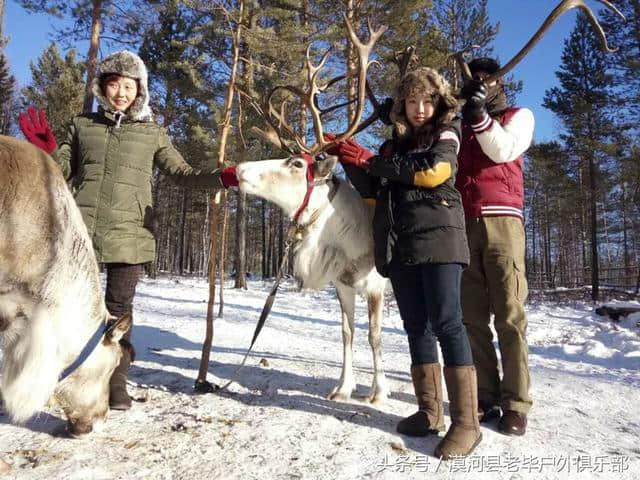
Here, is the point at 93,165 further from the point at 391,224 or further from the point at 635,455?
the point at 635,455

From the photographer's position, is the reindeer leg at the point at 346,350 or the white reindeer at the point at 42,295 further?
the reindeer leg at the point at 346,350

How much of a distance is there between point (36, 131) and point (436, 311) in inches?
112

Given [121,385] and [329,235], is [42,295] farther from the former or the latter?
[329,235]

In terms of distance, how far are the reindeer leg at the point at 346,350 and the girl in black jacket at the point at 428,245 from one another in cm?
74

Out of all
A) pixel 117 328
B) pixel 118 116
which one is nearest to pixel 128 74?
pixel 118 116

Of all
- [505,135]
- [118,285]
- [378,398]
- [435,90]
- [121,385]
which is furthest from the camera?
[378,398]

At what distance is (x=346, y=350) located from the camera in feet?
11.7

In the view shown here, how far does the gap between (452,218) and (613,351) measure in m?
5.03

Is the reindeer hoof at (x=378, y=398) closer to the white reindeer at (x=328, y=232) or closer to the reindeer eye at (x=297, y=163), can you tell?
the white reindeer at (x=328, y=232)

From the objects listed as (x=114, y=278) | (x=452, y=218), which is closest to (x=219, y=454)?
(x=114, y=278)

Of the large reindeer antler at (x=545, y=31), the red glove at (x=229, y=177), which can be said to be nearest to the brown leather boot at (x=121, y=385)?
the red glove at (x=229, y=177)

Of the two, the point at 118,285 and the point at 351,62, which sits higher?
the point at 351,62

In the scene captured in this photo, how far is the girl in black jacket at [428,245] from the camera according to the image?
246 cm

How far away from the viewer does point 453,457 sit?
2357 millimetres
